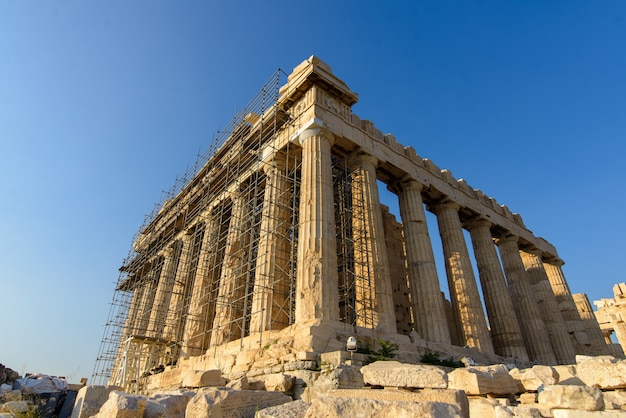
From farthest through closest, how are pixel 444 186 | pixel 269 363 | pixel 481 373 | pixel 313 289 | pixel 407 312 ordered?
pixel 444 186 → pixel 407 312 → pixel 313 289 → pixel 269 363 → pixel 481 373

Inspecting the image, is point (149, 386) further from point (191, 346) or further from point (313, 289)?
point (313, 289)

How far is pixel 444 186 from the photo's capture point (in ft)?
73.4

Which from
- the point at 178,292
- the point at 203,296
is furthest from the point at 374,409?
the point at 178,292

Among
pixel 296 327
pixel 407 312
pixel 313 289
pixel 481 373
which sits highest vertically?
pixel 407 312

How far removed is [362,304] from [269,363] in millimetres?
4534

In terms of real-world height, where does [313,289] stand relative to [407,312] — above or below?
below

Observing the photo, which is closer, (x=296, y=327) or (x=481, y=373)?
A: (x=481, y=373)

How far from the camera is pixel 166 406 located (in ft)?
19.5

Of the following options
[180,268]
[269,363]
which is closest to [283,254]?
[269,363]

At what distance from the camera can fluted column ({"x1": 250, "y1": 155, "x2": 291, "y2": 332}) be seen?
1472cm

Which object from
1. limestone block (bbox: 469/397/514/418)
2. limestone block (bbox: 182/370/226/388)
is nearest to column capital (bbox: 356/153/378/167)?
limestone block (bbox: 182/370/226/388)

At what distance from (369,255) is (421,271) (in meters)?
3.42

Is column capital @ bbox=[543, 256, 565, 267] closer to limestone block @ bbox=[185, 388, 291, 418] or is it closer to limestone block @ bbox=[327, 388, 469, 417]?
limestone block @ bbox=[327, 388, 469, 417]

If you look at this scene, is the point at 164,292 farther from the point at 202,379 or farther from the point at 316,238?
the point at 202,379
